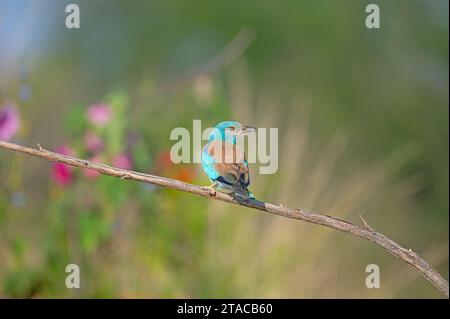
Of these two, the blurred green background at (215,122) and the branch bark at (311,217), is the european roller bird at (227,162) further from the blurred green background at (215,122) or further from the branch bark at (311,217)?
the blurred green background at (215,122)

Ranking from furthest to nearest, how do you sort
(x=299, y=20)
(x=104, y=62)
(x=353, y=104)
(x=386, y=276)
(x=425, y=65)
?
1. (x=104, y=62)
2. (x=299, y=20)
3. (x=353, y=104)
4. (x=425, y=65)
5. (x=386, y=276)

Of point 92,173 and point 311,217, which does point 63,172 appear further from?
point 311,217

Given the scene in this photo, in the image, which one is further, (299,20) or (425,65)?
(299,20)

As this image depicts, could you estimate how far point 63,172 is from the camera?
3500 millimetres

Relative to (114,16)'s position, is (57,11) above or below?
below

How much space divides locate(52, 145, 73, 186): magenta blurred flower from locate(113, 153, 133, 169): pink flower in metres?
0.19

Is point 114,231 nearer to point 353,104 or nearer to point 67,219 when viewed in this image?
point 67,219

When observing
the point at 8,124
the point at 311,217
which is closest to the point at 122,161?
the point at 8,124

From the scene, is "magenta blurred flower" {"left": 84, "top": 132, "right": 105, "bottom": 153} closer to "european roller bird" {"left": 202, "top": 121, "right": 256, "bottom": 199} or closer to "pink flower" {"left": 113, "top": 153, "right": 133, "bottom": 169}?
"pink flower" {"left": 113, "top": 153, "right": 133, "bottom": 169}

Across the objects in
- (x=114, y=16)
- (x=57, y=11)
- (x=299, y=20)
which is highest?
(x=114, y=16)

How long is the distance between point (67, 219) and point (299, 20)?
15.9 ft

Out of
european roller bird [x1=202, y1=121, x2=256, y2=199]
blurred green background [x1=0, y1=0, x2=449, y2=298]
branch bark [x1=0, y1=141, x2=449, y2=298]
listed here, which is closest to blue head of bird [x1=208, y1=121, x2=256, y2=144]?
european roller bird [x1=202, y1=121, x2=256, y2=199]
